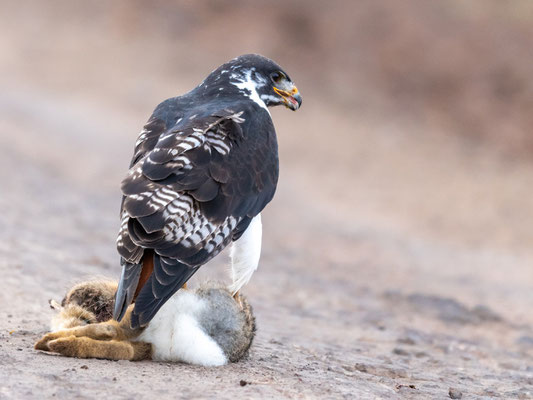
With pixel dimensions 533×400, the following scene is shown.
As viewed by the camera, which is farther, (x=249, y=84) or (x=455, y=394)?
(x=249, y=84)

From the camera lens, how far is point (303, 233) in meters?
12.8

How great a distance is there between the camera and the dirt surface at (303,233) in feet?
17.4

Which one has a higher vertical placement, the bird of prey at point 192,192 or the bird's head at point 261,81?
the bird's head at point 261,81

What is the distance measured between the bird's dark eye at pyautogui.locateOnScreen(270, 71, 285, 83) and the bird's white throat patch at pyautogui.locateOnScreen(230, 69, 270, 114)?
10 centimetres

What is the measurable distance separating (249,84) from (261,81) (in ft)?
0.43

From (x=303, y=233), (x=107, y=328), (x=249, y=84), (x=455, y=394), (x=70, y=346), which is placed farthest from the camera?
(x=303, y=233)

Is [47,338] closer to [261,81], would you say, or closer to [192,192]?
[192,192]

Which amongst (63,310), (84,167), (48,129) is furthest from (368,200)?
(63,310)

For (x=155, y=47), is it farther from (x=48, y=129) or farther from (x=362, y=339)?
(x=362, y=339)

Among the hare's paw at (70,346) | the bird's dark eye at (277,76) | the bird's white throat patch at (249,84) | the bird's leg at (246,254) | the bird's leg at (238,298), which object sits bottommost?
the hare's paw at (70,346)

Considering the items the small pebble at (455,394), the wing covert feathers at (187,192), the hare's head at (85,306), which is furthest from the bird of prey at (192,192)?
the small pebble at (455,394)

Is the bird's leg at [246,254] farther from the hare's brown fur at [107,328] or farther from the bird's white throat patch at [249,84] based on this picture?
the bird's white throat patch at [249,84]

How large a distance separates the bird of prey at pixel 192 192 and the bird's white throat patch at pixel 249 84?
0.02 meters

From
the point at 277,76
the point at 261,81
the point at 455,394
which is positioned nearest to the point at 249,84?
the point at 261,81
